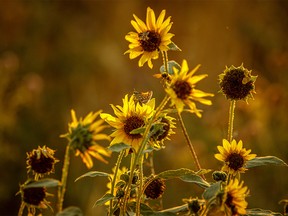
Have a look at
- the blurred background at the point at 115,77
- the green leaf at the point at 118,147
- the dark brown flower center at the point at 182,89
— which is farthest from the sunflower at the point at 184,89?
the blurred background at the point at 115,77

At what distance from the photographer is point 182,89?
0.78 metres

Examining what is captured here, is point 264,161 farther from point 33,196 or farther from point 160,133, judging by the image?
point 33,196

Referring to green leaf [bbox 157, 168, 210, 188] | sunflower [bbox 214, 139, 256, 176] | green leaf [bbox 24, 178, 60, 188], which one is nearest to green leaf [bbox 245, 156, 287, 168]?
sunflower [bbox 214, 139, 256, 176]

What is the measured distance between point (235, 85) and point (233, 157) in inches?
6.6

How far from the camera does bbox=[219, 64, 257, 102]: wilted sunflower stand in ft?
3.35

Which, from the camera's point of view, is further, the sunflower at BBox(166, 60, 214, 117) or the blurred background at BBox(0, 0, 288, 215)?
the blurred background at BBox(0, 0, 288, 215)

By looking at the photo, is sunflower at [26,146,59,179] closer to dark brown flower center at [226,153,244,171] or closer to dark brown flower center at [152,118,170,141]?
dark brown flower center at [152,118,170,141]

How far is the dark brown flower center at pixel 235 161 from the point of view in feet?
3.04

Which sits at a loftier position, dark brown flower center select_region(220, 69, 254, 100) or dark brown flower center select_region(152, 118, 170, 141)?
dark brown flower center select_region(220, 69, 254, 100)

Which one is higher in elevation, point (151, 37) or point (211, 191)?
point (151, 37)

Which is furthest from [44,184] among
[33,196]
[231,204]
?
[231,204]

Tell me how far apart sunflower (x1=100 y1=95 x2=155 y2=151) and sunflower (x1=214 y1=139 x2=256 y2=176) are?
15 cm

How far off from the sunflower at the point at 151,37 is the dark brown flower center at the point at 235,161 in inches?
9.3

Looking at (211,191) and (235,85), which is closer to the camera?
(211,191)
